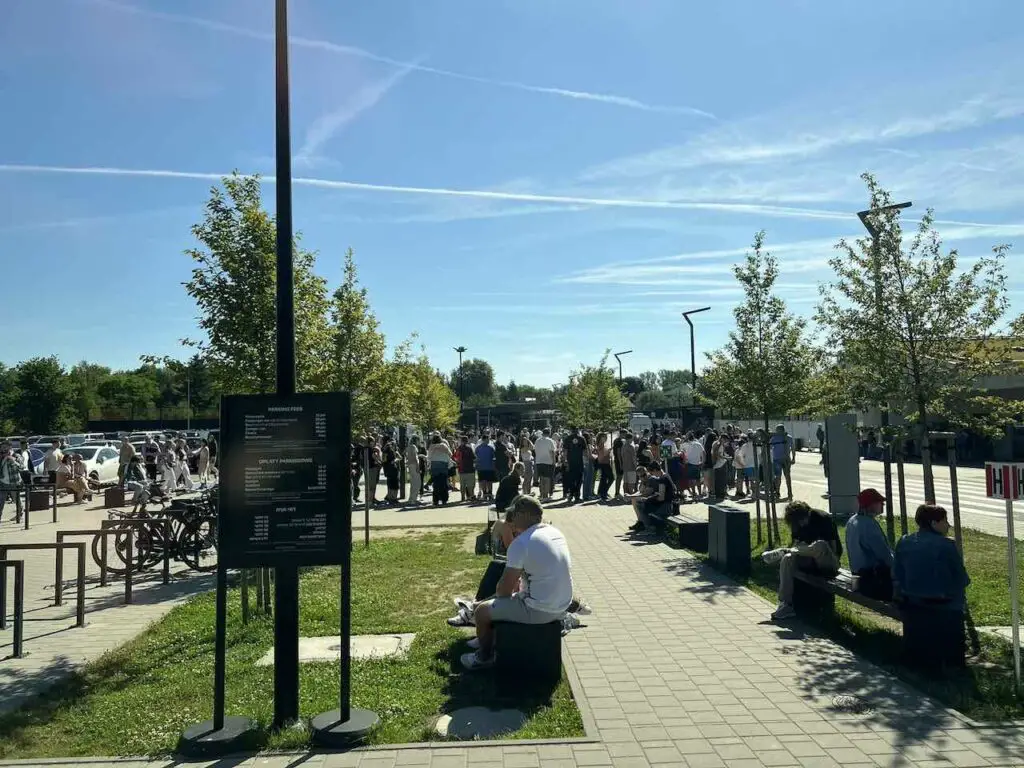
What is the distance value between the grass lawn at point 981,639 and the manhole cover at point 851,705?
0.60 m

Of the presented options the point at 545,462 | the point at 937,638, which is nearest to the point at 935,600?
the point at 937,638

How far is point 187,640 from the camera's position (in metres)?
7.75

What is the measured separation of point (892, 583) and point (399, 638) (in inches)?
179

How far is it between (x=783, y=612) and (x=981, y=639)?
172 centimetres

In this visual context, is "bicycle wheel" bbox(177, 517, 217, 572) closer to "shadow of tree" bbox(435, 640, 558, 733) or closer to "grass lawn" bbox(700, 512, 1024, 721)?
"shadow of tree" bbox(435, 640, 558, 733)

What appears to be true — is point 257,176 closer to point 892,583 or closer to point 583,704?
point 583,704

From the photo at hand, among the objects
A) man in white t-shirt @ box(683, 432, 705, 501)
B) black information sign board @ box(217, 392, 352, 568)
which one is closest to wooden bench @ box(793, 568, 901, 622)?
black information sign board @ box(217, 392, 352, 568)

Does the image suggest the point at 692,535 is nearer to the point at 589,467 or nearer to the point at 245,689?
the point at 245,689

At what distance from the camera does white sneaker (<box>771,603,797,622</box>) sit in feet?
26.0

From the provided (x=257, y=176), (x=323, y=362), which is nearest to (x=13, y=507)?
(x=323, y=362)

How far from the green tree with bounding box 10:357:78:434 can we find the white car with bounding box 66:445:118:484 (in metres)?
45.8

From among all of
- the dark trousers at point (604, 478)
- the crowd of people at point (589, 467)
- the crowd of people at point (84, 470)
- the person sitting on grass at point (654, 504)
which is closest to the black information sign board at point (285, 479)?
the person sitting on grass at point (654, 504)

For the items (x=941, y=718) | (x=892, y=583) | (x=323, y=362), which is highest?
(x=323, y=362)

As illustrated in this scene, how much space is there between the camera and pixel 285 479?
17.6ft
